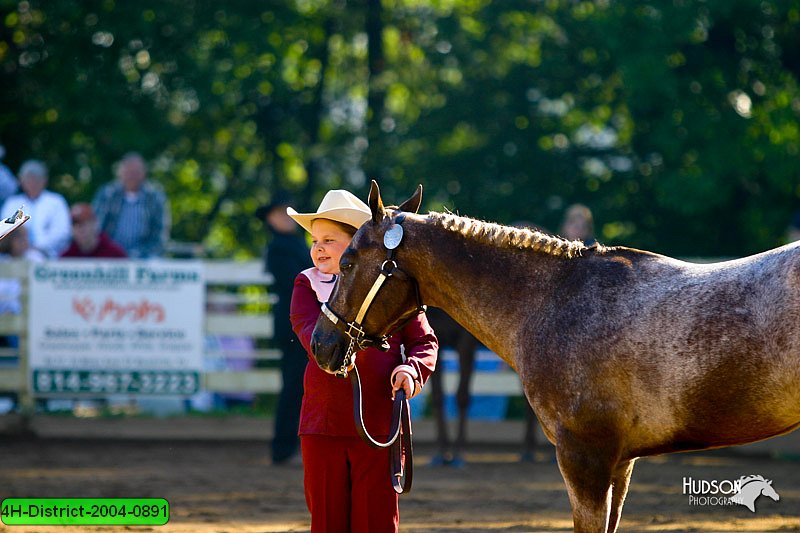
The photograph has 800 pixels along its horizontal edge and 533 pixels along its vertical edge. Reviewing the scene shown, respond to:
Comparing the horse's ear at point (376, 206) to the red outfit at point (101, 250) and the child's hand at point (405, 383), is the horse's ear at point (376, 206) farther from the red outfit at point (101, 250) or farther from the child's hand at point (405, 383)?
the red outfit at point (101, 250)

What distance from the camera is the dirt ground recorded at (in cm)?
721

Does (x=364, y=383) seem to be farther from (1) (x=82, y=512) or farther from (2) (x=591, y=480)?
(1) (x=82, y=512)

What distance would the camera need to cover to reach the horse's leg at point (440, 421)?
33.4 feet

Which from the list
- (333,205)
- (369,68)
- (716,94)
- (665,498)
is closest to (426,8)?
(369,68)

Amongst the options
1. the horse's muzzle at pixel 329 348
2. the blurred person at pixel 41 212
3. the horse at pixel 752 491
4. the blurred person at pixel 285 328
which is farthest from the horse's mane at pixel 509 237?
the blurred person at pixel 41 212

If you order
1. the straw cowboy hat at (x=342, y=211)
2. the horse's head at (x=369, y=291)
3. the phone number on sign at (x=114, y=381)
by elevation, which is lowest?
the phone number on sign at (x=114, y=381)

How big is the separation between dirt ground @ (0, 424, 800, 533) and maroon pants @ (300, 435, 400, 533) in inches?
98.4

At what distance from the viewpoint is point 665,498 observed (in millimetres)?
8289

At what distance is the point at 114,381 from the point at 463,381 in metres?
3.83

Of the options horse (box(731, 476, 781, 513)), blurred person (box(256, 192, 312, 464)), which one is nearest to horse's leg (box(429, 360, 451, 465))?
blurred person (box(256, 192, 312, 464))

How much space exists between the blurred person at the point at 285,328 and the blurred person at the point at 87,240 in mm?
2766

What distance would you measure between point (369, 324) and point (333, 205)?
61 cm

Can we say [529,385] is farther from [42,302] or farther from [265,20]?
[265,20]

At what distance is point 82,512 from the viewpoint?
7.25 metres
